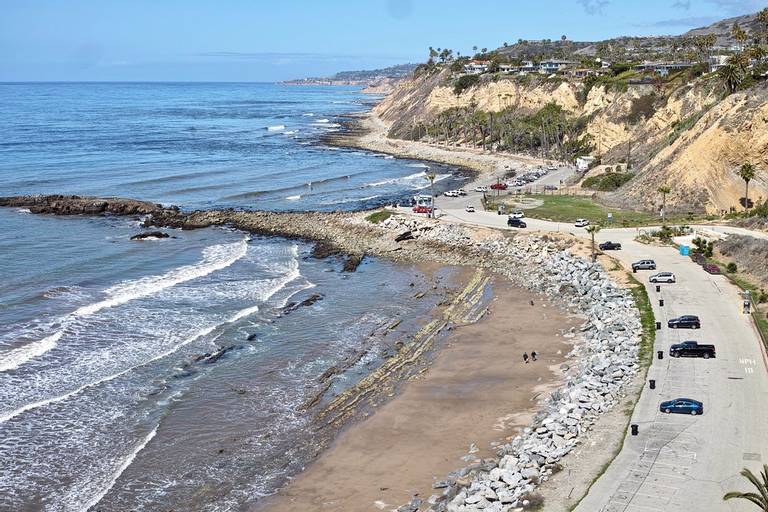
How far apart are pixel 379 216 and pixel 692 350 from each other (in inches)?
1694

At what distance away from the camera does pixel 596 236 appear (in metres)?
62.2

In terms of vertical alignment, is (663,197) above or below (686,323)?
above

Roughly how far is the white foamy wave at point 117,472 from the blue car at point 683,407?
2170 cm

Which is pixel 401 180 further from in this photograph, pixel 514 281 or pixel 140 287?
pixel 140 287

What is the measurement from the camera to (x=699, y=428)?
28641mm

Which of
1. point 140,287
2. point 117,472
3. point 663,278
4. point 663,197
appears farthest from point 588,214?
point 117,472

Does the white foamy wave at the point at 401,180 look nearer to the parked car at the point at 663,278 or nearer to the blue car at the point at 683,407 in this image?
the parked car at the point at 663,278

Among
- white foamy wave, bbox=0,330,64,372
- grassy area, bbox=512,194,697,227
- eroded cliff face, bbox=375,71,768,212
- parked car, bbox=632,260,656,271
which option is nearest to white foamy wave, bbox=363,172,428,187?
eroded cliff face, bbox=375,71,768,212

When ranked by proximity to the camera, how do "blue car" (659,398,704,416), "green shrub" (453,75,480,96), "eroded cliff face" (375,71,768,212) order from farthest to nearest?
"green shrub" (453,75,480,96) < "eroded cliff face" (375,71,768,212) < "blue car" (659,398,704,416)

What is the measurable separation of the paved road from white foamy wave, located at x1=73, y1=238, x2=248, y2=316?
33.9m

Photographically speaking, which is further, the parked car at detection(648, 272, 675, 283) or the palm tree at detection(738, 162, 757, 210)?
the palm tree at detection(738, 162, 757, 210)

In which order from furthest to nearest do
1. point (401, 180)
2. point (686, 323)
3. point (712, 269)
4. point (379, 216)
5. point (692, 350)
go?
point (401, 180) → point (379, 216) → point (712, 269) → point (686, 323) → point (692, 350)

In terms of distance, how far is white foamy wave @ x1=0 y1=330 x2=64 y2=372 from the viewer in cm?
3984

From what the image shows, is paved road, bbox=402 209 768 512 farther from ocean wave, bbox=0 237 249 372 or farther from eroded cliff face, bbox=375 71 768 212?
ocean wave, bbox=0 237 249 372
